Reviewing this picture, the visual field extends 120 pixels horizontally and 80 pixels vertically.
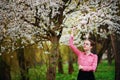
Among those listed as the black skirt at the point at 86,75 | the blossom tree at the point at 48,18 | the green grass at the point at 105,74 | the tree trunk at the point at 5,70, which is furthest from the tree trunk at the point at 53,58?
the black skirt at the point at 86,75

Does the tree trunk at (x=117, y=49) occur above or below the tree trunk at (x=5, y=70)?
above

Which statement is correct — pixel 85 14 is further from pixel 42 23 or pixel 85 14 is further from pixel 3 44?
pixel 3 44

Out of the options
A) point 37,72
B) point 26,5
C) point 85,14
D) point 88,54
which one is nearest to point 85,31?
point 85,14

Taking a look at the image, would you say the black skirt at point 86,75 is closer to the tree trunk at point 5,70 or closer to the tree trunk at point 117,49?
the tree trunk at point 117,49

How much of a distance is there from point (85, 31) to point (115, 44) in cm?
471

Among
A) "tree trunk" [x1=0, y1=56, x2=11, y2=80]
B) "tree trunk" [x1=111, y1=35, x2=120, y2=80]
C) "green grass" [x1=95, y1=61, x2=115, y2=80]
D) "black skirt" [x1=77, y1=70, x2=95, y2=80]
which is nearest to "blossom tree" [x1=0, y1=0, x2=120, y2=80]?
"tree trunk" [x1=111, y1=35, x2=120, y2=80]

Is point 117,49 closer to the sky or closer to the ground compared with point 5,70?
closer to the sky

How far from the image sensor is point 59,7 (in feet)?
60.0

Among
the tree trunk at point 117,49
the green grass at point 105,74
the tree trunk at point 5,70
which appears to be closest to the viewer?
the tree trunk at point 117,49

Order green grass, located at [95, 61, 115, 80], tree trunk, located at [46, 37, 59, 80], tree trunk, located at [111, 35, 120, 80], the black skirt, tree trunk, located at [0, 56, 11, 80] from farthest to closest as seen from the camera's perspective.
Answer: green grass, located at [95, 61, 115, 80] < tree trunk, located at [0, 56, 11, 80] < tree trunk, located at [111, 35, 120, 80] < tree trunk, located at [46, 37, 59, 80] < the black skirt

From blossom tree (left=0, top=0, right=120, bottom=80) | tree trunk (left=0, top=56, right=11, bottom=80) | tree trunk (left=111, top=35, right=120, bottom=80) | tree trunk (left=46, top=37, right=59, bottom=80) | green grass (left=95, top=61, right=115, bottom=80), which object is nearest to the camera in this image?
blossom tree (left=0, top=0, right=120, bottom=80)

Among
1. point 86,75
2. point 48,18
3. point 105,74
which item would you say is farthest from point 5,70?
point 86,75

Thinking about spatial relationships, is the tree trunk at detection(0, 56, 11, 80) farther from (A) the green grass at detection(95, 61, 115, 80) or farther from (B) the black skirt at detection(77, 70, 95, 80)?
(B) the black skirt at detection(77, 70, 95, 80)

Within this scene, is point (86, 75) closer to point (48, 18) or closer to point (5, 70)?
point (48, 18)
